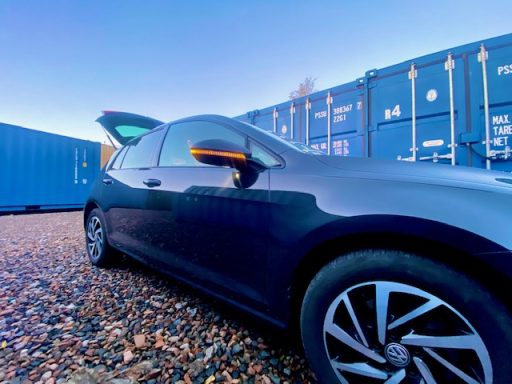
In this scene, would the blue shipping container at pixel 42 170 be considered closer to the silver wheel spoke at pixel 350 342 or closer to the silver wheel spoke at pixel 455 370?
the silver wheel spoke at pixel 350 342

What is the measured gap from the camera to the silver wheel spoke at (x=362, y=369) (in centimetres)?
85

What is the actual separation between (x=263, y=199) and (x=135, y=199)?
4.36 ft

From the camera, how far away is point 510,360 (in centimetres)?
70

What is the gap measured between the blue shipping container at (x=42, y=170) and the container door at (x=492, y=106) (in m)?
10.8

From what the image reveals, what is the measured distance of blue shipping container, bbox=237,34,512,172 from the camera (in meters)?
2.75

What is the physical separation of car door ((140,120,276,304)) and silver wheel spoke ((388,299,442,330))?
57 centimetres

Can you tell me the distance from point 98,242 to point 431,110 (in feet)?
14.4

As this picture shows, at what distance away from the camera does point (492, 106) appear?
279cm

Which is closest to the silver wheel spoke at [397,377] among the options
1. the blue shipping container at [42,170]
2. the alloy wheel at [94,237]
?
the alloy wheel at [94,237]

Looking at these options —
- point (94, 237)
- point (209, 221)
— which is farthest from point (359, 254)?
point (94, 237)

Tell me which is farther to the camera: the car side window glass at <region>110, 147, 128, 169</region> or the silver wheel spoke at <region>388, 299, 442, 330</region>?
the car side window glass at <region>110, 147, 128, 169</region>

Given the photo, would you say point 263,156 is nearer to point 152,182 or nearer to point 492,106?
point 152,182

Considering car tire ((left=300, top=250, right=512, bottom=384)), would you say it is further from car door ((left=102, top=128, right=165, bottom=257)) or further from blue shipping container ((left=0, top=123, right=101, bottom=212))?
blue shipping container ((left=0, top=123, right=101, bottom=212))

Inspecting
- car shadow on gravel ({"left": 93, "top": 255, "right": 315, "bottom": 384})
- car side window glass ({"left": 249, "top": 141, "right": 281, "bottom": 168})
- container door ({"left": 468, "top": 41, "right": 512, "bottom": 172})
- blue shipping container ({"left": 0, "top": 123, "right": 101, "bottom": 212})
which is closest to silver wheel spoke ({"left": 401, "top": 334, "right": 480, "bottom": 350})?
car shadow on gravel ({"left": 93, "top": 255, "right": 315, "bottom": 384})
